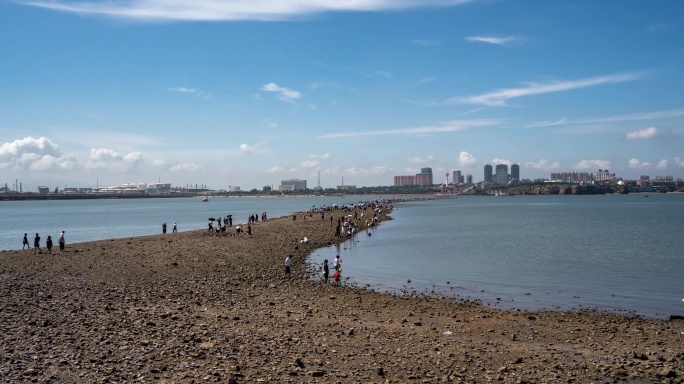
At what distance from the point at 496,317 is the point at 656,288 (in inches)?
439

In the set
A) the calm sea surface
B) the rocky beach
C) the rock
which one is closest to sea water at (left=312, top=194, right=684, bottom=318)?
the calm sea surface

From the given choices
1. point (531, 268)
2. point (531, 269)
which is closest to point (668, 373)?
point (531, 269)

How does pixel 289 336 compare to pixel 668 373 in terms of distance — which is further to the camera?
pixel 289 336

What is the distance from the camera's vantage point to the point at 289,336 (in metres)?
13.9

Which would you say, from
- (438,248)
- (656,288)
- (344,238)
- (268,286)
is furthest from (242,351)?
(344,238)

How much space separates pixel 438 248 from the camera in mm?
41375

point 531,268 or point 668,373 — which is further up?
point 668,373

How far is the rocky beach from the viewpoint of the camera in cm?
1100

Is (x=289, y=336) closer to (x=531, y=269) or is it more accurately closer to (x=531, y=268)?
(x=531, y=269)

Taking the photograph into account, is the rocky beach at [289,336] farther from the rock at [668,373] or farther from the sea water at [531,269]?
the sea water at [531,269]

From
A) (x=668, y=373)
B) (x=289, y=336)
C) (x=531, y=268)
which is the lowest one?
(x=531, y=268)

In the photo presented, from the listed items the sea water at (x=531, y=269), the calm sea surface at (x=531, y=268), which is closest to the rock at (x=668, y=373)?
the sea water at (x=531, y=269)

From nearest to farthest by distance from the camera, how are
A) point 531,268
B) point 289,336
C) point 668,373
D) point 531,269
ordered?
point 668,373
point 289,336
point 531,269
point 531,268

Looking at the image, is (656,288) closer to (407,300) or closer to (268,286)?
(407,300)
